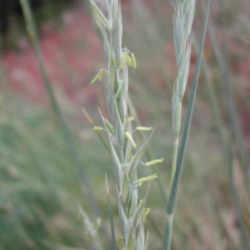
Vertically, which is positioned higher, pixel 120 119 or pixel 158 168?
pixel 120 119

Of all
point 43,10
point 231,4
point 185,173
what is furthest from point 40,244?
point 43,10

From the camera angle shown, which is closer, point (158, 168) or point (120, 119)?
point (120, 119)

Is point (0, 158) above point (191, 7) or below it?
below

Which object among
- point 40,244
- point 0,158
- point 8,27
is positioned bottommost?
point 8,27

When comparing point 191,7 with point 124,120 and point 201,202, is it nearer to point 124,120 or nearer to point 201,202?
point 124,120

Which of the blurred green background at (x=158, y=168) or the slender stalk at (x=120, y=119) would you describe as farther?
the blurred green background at (x=158, y=168)

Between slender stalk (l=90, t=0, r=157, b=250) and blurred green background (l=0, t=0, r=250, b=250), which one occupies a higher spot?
slender stalk (l=90, t=0, r=157, b=250)

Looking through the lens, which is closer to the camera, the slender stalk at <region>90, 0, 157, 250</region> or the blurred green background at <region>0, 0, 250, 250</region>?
the slender stalk at <region>90, 0, 157, 250</region>

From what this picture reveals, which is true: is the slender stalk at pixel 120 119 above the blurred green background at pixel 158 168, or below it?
above
